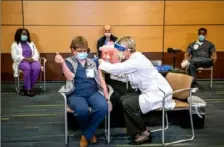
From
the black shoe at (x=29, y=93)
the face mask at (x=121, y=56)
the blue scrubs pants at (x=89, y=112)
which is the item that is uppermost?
the face mask at (x=121, y=56)

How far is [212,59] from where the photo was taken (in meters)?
6.46

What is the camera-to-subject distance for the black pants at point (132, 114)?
12.3 feet

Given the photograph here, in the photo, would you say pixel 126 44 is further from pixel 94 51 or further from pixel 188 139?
pixel 94 51

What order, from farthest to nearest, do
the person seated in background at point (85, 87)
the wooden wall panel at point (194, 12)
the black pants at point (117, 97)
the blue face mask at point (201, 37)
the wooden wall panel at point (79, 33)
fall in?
the wooden wall panel at point (194, 12) → the wooden wall panel at point (79, 33) → the blue face mask at point (201, 37) → the black pants at point (117, 97) → the person seated in background at point (85, 87)

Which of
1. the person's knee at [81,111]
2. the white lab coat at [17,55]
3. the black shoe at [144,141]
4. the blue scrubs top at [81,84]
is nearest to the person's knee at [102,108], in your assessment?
the person's knee at [81,111]

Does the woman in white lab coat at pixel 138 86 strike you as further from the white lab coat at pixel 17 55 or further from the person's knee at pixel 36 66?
the white lab coat at pixel 17 55

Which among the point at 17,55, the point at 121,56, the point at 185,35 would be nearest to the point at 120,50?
the point at 121,56

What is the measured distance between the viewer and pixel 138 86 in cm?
391

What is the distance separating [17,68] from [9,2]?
1614 mm

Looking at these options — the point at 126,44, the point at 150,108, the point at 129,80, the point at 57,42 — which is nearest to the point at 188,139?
the point at 150,108

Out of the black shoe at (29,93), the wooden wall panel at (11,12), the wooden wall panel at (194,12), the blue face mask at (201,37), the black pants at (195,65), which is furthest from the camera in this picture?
the wooden wall panel at (194,12)

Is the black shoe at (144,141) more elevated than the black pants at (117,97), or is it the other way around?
the black pants at (117,97)

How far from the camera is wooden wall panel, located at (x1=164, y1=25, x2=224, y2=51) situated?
23.7 ft

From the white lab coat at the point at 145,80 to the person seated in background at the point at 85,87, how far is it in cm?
21
